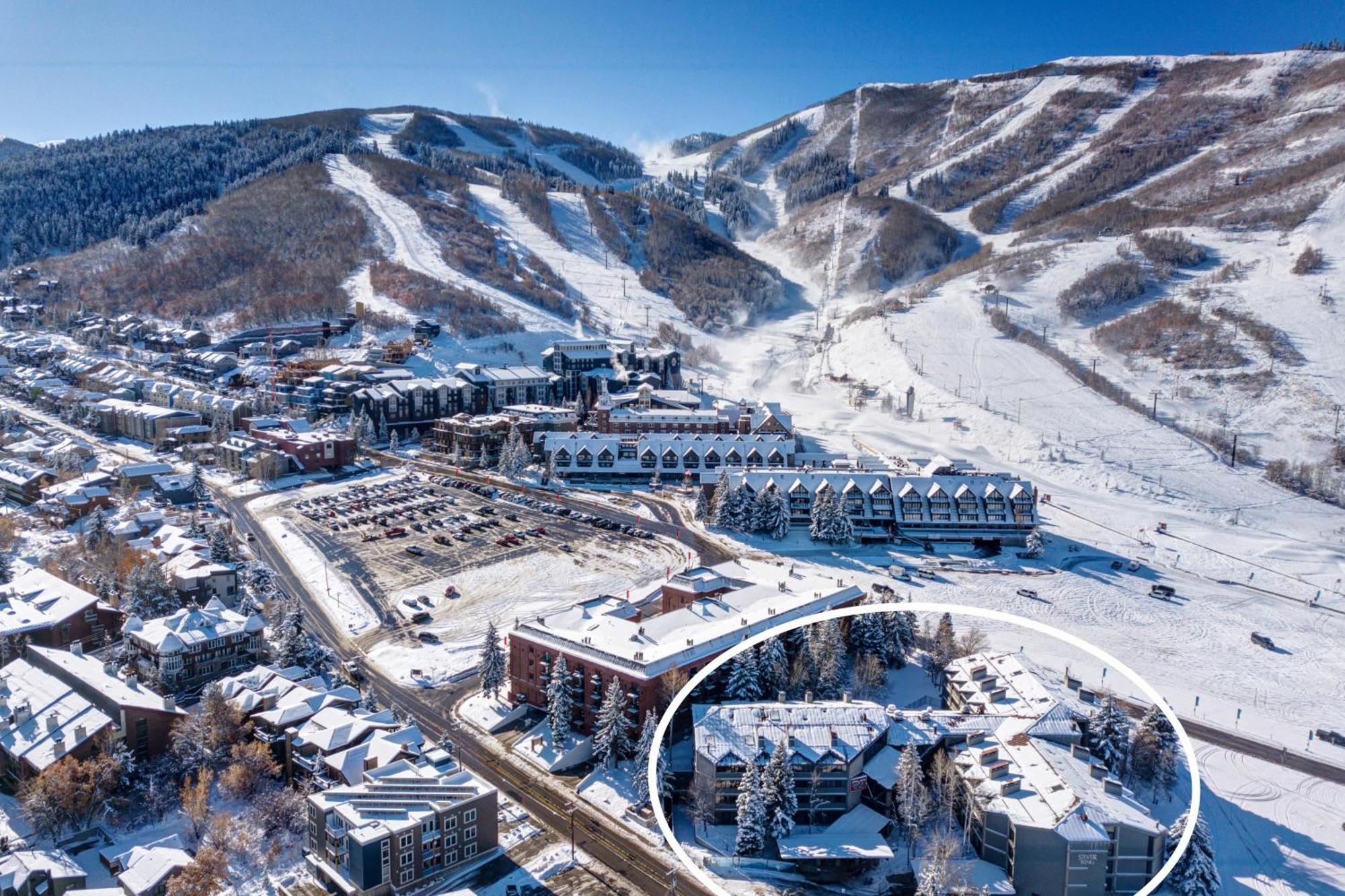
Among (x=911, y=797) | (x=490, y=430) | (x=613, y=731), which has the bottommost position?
(x=911, y=797)

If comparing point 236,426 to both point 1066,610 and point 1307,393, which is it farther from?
point 1307,393

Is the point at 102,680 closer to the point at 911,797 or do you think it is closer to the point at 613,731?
the point at 613,731

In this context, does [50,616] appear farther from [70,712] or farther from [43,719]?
[70,712]

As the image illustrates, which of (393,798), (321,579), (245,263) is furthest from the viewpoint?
(245,263)

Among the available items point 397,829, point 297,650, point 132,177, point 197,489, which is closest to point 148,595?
point 297,650

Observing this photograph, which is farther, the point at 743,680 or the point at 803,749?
the point at 743,680

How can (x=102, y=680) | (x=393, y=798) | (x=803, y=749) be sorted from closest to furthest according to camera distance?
(x=393, y=798) → (x=803, y=749) → (x=102, y=680)

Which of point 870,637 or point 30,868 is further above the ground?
point 870,637
